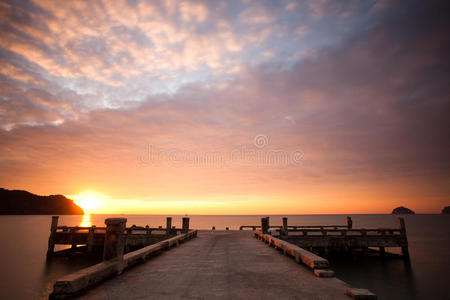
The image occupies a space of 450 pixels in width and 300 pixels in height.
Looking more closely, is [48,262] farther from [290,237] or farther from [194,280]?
[194,280]

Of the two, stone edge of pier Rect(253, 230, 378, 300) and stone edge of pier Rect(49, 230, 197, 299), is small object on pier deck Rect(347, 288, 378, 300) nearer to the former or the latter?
stone edge of pier Rect(253, 230, 378, 300)

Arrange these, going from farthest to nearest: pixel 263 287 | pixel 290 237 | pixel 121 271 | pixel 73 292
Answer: pixel 290 237 → pixel 121 271 → pixel 263 287 → pixel 73 292

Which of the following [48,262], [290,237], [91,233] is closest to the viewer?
[290,237]

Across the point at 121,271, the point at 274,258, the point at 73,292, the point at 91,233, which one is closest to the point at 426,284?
the point at 274,258

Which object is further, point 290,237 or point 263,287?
point 290,237

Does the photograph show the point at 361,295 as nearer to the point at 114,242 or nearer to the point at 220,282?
the point at 220,282

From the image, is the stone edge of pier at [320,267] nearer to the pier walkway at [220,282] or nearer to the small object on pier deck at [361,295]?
the small object on pier deck at [361,295]

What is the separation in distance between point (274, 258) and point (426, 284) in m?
20.4

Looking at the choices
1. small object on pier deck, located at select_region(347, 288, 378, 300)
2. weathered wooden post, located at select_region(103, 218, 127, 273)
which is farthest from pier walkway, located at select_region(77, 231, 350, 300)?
weathered wooden post, located at select_region(103, 218, 127, 273)

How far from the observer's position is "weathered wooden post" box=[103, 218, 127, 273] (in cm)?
827

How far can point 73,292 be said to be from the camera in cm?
582

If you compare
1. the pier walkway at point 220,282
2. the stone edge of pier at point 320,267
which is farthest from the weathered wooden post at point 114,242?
→ the stone edge of pier at point 320,267

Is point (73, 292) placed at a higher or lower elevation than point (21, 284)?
higher

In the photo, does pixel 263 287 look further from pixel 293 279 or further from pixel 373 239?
pixel 373 239
